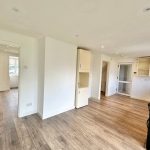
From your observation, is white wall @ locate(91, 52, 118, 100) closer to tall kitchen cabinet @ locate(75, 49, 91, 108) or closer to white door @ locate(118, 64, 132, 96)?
tall kitchen cabinet @ locate(75, 49, 91, 108)

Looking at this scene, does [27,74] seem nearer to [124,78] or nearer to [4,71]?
[4,71]

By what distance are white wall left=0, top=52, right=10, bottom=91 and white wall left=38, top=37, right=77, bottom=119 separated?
13.4 feet

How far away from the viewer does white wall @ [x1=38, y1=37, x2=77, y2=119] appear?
3.09m

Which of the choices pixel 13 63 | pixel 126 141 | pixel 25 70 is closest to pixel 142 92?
pixel 126 141

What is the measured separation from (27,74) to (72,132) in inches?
82.1

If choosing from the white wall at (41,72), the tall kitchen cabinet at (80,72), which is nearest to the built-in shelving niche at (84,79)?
the tall kitchen cabinet at (80,72)

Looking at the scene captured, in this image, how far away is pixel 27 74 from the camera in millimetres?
3180

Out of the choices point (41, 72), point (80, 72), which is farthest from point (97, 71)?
point (41, 72)

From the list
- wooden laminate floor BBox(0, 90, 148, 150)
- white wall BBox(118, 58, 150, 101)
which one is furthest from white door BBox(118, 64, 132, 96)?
wooden laminate floor BBox(0, 90, 148, 150)

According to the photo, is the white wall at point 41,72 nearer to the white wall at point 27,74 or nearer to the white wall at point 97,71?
the white wall at point 27,74

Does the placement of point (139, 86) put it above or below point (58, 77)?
below

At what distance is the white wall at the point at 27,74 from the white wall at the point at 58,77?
304 mm

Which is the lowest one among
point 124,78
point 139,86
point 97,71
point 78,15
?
point 139,86

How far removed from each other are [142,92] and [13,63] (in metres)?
8.37
